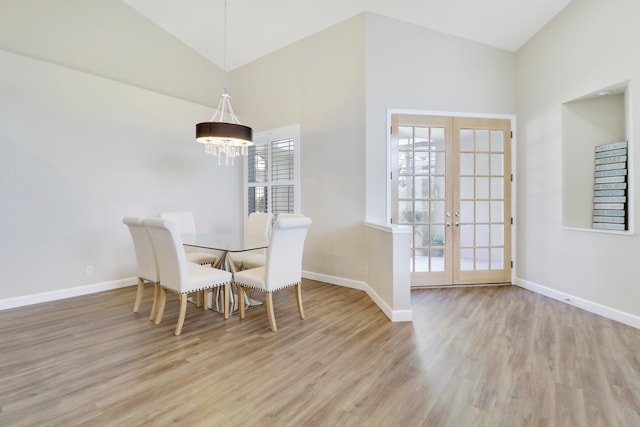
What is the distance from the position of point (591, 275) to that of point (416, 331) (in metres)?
2.17

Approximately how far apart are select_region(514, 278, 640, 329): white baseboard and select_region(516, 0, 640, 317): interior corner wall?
3cm

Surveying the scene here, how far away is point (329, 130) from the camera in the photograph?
4305 millimetres

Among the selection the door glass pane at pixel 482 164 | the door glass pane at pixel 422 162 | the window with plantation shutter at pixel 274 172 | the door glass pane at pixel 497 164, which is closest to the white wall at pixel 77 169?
the window with plantation shutter at pixel 274 172

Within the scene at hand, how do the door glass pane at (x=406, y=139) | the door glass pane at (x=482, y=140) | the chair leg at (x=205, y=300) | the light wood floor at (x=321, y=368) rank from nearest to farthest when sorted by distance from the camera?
the light wood floor at (x=321, y=368) → the chair leg at (x=205, y=300) → the door glass pane at (x=406, y=139) → the door glass pane at (x=482, y=140)

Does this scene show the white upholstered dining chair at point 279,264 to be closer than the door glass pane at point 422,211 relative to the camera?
Yes

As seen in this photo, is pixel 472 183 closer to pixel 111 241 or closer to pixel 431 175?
pixel 431 175

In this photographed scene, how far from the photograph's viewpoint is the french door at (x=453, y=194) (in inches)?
160

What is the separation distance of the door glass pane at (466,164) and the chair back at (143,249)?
390 centimetres

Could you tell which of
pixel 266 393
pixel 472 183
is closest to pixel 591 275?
pixel 472 183

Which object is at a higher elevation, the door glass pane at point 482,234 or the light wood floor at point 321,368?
the door glass pane at point 482,234

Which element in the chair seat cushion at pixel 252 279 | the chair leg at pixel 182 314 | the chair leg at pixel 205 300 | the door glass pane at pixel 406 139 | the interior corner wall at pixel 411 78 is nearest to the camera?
the chair leg at pixel 182 314

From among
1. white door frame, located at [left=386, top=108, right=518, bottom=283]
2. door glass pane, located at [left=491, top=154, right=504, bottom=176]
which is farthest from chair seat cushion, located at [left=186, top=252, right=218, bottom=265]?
door glass pane, located at [left=491, top=154, right=504, bottom=176]

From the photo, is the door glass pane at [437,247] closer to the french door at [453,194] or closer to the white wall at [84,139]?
the french door at [453,194]

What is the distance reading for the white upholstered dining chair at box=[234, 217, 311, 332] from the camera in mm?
2678
